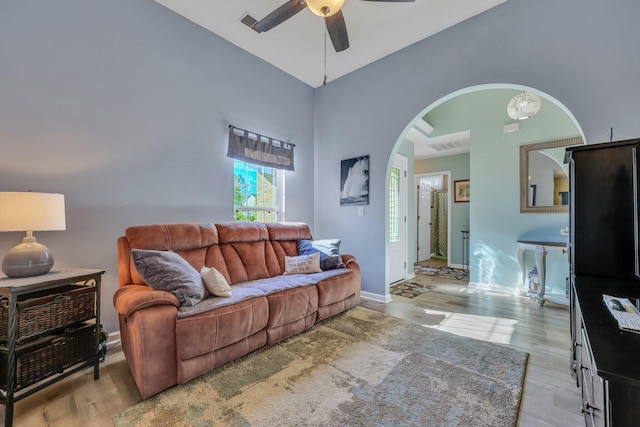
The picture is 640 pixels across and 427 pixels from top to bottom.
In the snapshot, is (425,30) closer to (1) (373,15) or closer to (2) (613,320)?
(1) (373,15)

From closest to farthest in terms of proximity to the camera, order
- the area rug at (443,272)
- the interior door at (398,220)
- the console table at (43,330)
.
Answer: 1. the console table at (43,330)
2. the interior door at (398,220)
3. the area rug at (443,272)

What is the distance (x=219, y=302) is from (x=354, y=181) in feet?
8.37

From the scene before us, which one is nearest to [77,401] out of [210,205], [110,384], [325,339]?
[110,384]

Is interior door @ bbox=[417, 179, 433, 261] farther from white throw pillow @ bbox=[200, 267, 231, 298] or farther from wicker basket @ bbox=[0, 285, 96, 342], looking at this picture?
wicker basket @ bbox=[0, 285, 96, 342]

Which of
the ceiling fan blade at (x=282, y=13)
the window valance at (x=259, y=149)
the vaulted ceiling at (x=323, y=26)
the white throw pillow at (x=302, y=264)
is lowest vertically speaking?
the white throw pillow at (x=302, y=264)

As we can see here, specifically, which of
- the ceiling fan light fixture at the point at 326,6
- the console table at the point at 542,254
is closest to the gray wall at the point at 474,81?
the console table at the point at 542,254

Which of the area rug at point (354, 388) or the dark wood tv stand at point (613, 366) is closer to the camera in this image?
the dark wood tv stand at point (613, 366)

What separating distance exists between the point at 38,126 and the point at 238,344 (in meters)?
2.26

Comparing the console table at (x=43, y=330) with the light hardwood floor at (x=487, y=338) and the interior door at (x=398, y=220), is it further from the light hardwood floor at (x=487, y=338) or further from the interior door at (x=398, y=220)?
the interior door at (x=398, y=220)

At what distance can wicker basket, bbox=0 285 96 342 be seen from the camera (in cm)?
148

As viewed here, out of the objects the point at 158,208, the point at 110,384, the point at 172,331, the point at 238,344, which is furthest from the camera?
the point at 158,208

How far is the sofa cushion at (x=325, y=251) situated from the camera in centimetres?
303

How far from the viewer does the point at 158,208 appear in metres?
2.64

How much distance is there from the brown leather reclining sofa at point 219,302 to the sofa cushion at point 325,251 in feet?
0.40
